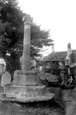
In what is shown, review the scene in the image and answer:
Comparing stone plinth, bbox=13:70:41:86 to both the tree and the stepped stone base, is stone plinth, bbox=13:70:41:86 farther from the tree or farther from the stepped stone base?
the tree

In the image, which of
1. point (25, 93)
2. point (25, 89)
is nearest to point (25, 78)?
point (25, 89)

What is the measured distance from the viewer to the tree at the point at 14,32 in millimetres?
14547

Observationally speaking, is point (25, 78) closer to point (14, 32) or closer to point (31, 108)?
point (31, 108)

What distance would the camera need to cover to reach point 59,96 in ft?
26.2

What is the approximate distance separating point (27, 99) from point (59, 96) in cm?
244

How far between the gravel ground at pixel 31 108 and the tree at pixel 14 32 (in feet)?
28.5

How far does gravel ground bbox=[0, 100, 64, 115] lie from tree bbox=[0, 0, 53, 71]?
28.5 ft

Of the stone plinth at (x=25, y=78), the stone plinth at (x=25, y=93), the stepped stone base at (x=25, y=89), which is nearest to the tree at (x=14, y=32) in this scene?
the stone plinth at (x=25, y=78)

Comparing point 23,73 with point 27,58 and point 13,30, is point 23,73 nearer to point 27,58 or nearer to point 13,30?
point 27,58

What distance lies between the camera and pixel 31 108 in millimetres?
5848

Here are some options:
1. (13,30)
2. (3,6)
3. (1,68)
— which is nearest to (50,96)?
(1,68)

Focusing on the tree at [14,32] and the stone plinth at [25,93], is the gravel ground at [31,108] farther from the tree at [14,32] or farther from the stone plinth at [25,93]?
the tree at [14,32]

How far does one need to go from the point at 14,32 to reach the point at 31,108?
425 inches

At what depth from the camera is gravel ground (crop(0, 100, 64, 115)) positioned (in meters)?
5.44
